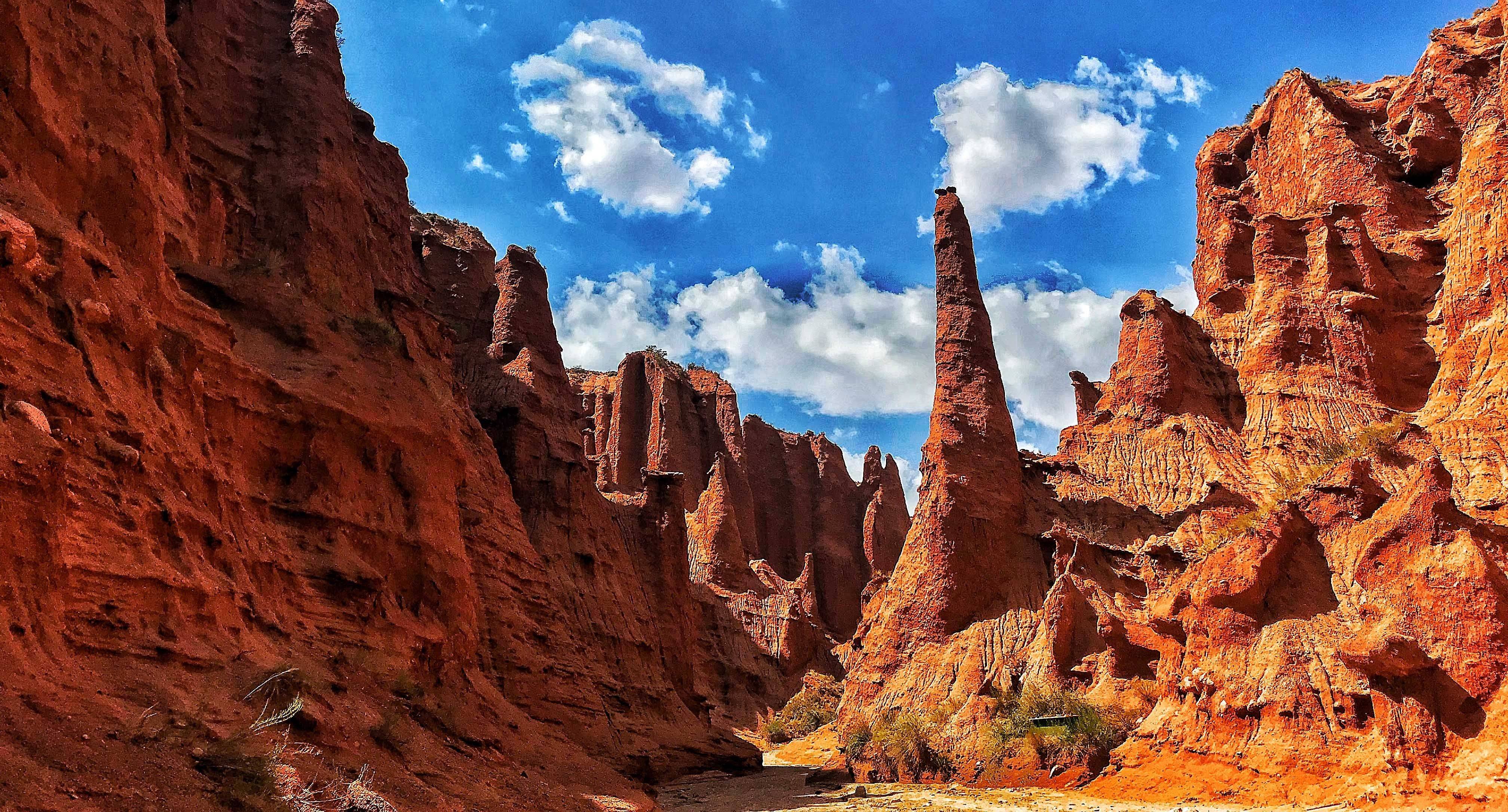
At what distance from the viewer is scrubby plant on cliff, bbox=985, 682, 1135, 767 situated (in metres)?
25.6

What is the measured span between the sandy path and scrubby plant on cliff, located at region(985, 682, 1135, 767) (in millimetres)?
1354

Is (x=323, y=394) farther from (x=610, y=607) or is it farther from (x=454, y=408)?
(x=610, y=607)

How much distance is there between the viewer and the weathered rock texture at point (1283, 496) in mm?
18047

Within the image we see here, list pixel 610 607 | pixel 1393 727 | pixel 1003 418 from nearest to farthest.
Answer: pixel 1393 727 → pixel 610 607 → pixel 1003 418

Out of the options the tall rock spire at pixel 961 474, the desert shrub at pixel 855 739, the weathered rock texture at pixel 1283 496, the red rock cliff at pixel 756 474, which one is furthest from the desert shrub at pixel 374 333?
the red rock cliff at pixel 756 474

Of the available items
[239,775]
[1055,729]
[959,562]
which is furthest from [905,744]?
[239,775]

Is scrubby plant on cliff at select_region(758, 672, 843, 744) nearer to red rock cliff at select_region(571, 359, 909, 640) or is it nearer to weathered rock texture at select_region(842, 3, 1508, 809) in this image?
weathered rock texture at select_region(842, 3, 1508, 809)

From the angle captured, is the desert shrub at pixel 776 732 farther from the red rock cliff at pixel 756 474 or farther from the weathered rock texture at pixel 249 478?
the red rock cliff at pixel 756 474

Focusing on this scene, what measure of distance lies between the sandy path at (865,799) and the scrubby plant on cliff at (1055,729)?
1.35 metres

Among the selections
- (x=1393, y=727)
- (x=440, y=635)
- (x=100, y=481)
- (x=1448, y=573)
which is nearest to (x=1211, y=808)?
(x=1393, y=727)

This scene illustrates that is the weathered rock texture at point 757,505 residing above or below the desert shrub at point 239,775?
above

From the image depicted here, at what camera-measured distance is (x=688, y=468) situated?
68.9m

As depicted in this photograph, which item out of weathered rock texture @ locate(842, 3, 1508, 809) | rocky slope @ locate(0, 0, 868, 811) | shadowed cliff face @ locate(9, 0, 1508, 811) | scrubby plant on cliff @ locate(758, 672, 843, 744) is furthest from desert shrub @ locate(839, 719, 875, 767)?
scrubby plant on cliff @ locate(758, 672, 843, 744)

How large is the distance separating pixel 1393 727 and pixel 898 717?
Answer: 18.7 metres
